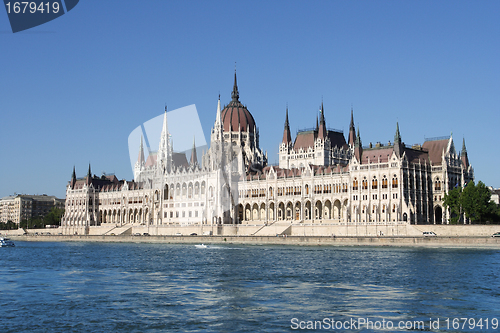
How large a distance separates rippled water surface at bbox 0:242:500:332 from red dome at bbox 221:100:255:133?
94.6 metres

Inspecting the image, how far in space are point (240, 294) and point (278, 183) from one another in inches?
3652

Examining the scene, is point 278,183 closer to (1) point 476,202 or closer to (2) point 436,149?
(2) point 436,149

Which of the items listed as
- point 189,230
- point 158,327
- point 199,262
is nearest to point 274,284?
point 158,327

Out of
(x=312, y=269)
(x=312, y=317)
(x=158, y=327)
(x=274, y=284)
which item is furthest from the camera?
(x=312, y=269)

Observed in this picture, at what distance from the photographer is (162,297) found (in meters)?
40.3

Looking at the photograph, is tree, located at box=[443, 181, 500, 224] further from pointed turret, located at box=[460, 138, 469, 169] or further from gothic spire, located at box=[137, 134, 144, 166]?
gothic spire, located at box=[137, 134, 144, 166]

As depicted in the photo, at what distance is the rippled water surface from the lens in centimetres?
3241

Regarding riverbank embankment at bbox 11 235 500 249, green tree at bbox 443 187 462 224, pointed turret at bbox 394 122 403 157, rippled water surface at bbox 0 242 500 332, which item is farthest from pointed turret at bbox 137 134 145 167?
rippled water surface at bbox 0 242 500 332

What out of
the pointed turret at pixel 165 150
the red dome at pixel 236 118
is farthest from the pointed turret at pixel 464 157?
the pointed turret at pixel 165 150

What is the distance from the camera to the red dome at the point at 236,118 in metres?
160

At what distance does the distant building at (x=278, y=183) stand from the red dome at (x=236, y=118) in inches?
10.5

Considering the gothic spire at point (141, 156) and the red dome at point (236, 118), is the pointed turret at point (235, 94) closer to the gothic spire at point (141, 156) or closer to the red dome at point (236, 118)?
the red dome at point (236, 118)

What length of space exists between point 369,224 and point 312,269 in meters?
50.9

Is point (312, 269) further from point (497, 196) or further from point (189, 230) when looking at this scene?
point (497, 196)
